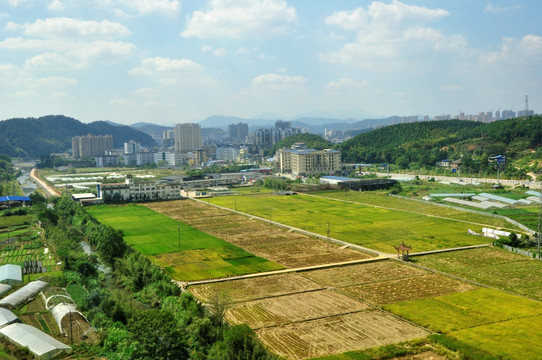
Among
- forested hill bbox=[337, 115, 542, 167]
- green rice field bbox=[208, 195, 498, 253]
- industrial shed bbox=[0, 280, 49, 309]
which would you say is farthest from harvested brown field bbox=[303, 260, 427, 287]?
forested hill bbox=[337, 115, 542, 167]

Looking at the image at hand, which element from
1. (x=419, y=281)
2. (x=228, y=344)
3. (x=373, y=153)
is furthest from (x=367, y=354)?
(x=373, y=153)

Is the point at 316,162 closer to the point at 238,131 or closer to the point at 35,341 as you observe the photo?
the point at 35,341

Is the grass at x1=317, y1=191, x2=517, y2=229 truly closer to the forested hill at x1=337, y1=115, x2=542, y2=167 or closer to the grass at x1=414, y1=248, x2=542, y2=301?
the grass at x1=414, y1=248, x2=542, y2=301

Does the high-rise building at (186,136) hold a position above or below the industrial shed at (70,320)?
above

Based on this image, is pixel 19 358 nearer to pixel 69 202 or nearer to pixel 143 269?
pixel 143 269

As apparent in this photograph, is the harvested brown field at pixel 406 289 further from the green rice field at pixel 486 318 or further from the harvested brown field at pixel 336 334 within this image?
the harvested brown field at pixel 336 334

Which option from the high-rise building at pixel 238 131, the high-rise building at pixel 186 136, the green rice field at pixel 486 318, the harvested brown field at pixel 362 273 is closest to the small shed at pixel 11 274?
the harvested brown field at pixel 362 273

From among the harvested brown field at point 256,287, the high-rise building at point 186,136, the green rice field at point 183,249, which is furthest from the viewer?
the high-rise building at point 186,136
